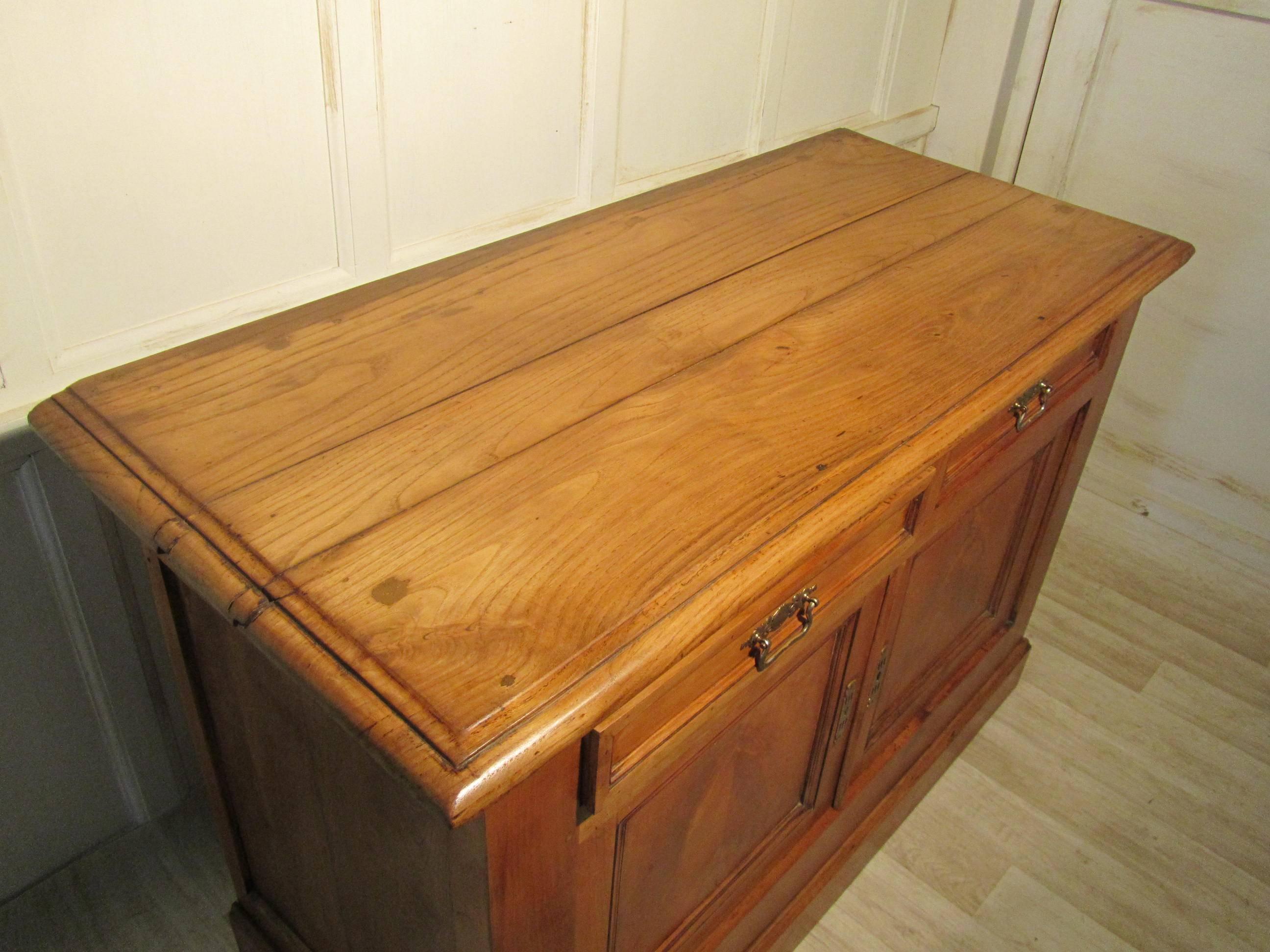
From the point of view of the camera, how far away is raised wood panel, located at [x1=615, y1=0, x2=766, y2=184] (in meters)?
1.56

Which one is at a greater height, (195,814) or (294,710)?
(294,710)

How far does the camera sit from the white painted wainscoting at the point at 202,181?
1068 millimetres

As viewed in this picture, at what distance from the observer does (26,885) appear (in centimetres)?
149

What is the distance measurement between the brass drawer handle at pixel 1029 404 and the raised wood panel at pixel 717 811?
0.37 meters

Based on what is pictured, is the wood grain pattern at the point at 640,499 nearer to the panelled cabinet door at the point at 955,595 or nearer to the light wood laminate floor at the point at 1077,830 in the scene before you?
the panelled cabinet door at the point at 955,595

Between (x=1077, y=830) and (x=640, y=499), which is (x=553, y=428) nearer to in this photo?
(x=640, y=499)

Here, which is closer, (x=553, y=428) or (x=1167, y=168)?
(x=553, y=428)

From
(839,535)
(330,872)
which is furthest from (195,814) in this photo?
(839,535)

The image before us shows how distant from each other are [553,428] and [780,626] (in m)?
0.28

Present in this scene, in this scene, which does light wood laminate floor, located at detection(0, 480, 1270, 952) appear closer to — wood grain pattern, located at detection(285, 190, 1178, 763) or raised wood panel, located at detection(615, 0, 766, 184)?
wood grain pattern, located at detection(285, 190, 1178, 763)

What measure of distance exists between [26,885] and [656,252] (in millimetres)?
1209

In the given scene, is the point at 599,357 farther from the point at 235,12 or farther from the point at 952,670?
the point at 952,670

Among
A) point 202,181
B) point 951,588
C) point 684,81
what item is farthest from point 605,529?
point 684,81

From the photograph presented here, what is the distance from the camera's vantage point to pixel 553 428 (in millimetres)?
1017
